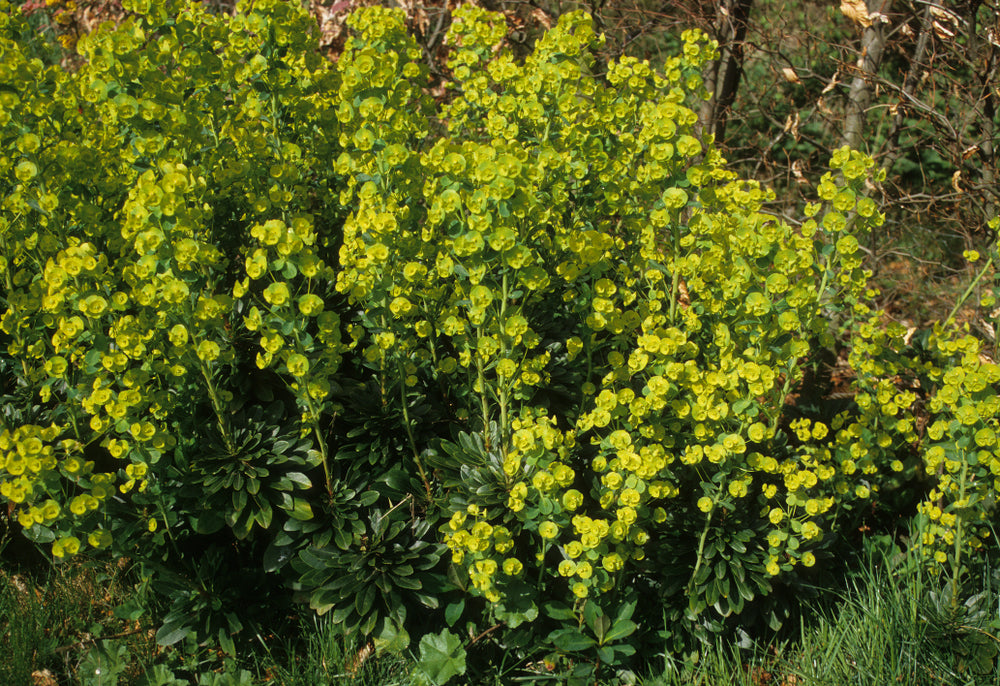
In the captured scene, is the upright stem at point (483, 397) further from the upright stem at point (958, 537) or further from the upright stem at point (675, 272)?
the upright stem at point (958, 537)

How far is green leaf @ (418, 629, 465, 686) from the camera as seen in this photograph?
8.04ft

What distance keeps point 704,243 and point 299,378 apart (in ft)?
4.22

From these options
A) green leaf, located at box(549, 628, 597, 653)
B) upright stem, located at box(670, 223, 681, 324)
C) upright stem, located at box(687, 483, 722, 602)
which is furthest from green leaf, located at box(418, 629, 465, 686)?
upright stem, located at box(670, 223, 681, 324)

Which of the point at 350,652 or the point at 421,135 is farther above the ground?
the point at 421,135

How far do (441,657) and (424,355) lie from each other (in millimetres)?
936

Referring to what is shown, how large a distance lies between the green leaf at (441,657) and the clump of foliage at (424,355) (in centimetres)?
2

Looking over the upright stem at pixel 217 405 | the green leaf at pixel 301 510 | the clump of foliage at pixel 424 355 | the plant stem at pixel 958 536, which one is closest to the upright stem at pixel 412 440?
the clump of foliage at pixel 424 355

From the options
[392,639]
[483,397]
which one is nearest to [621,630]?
[392,639]

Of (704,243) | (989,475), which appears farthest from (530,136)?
(989,475)

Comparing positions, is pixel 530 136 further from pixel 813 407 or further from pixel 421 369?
pixel 813 407

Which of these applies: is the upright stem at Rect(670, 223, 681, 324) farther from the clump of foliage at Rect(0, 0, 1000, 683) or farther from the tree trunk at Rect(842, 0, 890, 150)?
the tree trunk at Rect(842, 0, 890, 150)

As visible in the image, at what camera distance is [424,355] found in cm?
266

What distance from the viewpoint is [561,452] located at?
223 centimetres

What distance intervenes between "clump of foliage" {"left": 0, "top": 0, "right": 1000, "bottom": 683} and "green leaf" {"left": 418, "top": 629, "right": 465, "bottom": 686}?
19 mm
